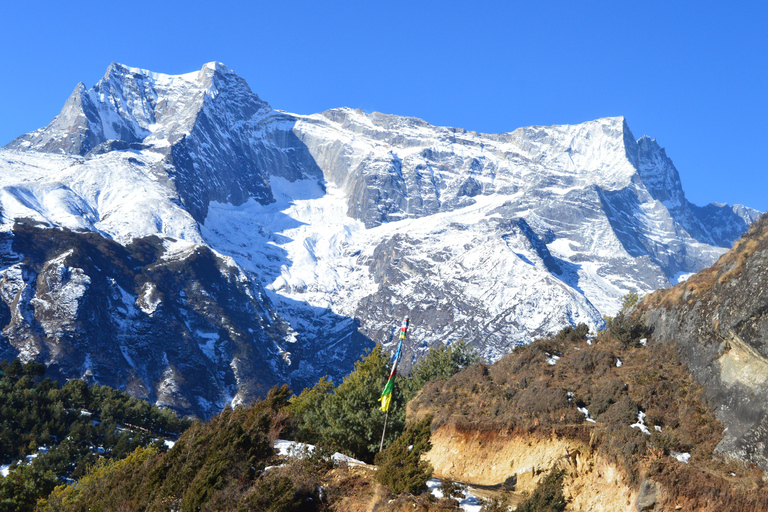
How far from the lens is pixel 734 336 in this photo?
28766mm

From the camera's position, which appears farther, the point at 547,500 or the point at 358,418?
the point at 358,418

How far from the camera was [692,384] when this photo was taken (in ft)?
102

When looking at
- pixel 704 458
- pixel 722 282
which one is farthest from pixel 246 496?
pixel 722 282

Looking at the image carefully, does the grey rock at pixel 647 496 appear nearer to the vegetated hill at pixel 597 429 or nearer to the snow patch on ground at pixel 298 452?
the vegetated hill at pixel 597 429

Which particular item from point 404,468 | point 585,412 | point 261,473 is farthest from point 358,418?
point 585,412

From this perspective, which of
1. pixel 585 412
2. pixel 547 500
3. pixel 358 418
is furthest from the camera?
pixel 358 418

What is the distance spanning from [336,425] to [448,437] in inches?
253

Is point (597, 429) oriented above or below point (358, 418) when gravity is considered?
below

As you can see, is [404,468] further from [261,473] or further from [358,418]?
[358,418]

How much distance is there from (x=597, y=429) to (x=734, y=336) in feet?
24.7

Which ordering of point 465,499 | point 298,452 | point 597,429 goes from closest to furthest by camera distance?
point 465,499
point 597,429
point 298,452

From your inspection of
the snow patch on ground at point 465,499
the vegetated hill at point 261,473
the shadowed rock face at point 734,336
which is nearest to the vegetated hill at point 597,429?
the shadowed rock face at point 734,336

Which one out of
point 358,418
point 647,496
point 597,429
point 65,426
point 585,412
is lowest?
point 647,496

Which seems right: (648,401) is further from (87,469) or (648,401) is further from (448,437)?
(87,469)
